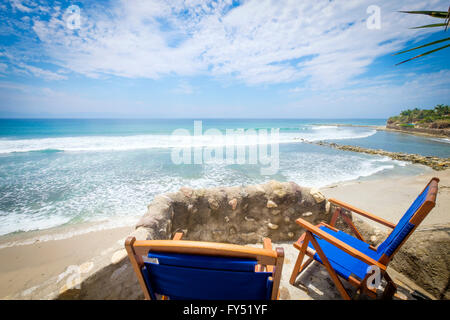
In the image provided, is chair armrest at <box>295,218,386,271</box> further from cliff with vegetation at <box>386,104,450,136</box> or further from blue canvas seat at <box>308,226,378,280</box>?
cliff with vegetation at <box>386,104,450,136</box>

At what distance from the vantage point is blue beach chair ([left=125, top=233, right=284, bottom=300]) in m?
0.99

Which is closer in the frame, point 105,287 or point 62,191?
point 105,287

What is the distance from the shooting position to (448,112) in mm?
37188

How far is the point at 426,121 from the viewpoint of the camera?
116 ft

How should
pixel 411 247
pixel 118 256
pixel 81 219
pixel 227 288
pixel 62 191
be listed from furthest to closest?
pixel 62 191 → pixel 81 219 → pixel 411 247 → pixel 118 256 → pixel 227 288

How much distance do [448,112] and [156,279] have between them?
61600mm

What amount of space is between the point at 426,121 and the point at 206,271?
54583 millimetres

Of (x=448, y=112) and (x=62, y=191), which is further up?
(x=448, y=112)

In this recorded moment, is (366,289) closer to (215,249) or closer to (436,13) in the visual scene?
(215,249)

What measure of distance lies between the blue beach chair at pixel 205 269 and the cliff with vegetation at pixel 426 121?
144 feet

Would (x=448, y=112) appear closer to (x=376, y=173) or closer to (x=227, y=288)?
(x=376, y=173)

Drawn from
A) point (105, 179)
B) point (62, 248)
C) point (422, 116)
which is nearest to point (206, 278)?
point (62, 248)
